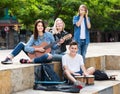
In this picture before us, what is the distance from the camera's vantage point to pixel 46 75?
332 inches

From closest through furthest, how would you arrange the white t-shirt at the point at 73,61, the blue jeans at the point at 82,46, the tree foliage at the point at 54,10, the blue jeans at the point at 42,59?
the blue jeans at the point at 42,59 → the white t-shirt at the point at 73,61 → the blue jeans at the point at 82,46 → the tree foliage at the point at 54,10

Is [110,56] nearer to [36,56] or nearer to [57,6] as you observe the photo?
[36,56]

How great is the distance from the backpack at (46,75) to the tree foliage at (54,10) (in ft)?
77.2

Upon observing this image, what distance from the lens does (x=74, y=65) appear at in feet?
28.8

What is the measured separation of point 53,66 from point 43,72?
0.51 meters

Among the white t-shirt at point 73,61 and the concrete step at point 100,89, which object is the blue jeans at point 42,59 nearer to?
the white t-shirt at point 73,61

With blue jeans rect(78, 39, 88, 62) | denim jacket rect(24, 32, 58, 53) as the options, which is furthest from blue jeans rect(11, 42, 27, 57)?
blue jeans rect(78, 39, 88, 62)

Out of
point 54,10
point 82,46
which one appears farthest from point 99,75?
point 54,10

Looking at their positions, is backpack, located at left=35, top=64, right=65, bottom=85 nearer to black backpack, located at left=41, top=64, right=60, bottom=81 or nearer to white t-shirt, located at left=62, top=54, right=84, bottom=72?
black backpack, located at left=41, top=64, right=60, bottom=81

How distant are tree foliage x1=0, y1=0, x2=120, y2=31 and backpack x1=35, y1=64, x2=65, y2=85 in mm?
23532

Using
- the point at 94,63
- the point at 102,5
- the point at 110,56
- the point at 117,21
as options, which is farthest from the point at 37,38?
the point at 117,21

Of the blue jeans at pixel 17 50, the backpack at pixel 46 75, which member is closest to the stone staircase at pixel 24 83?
the backpack at pixel 46 75

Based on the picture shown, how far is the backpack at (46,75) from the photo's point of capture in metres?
8.37

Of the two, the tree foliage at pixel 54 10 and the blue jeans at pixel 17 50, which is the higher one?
the tree foliage at pixel 54 10
